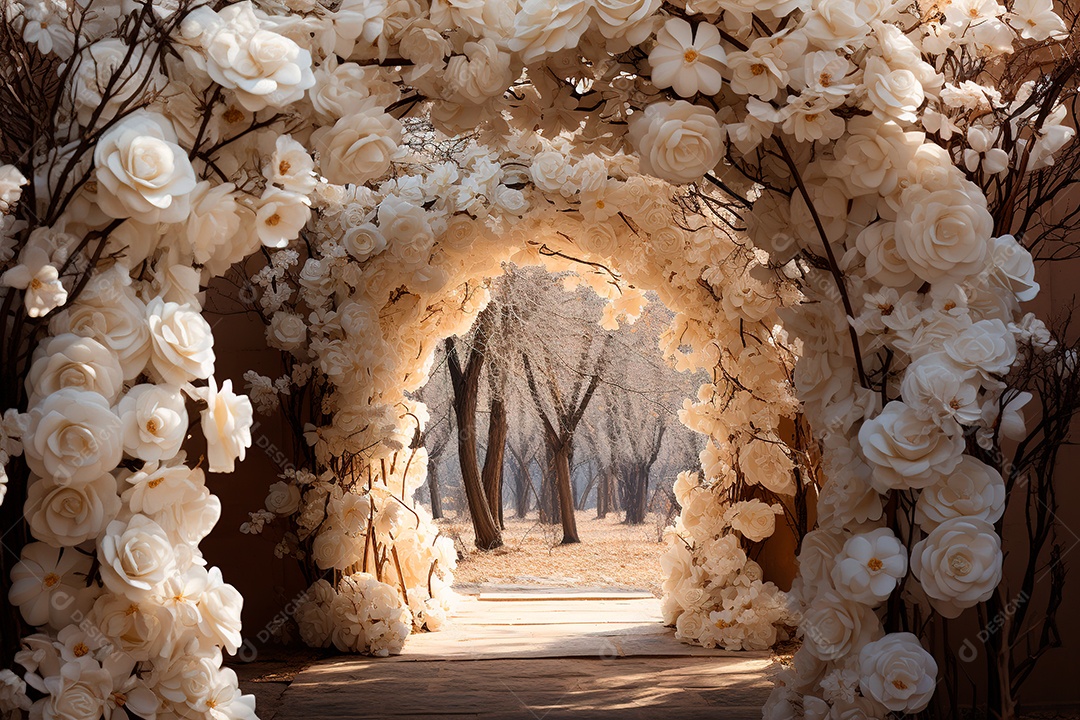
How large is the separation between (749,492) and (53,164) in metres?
3.70

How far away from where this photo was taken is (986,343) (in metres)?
2.12

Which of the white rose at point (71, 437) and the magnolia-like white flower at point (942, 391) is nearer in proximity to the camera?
the white rose at point (71, 437)

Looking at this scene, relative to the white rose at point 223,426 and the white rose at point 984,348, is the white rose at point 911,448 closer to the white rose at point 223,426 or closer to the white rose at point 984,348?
the white rose at point 984,348

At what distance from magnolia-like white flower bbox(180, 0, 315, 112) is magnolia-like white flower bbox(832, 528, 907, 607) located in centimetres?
158

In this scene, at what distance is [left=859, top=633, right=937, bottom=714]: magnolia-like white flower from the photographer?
7.01ft

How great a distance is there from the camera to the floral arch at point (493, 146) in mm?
1967

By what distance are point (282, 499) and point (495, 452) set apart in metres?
6.63

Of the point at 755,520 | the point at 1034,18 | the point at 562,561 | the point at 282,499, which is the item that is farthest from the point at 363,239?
the point at 562,561

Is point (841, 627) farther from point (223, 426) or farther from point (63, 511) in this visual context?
point (63, 511)

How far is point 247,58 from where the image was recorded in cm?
201

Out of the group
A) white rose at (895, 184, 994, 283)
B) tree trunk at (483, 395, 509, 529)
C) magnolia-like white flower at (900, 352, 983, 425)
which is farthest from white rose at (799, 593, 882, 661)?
tree trunk at (483, 395, 509, 529)

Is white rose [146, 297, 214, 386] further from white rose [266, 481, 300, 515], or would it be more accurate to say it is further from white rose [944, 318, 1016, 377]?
white rose [266, 481, 300, 515]

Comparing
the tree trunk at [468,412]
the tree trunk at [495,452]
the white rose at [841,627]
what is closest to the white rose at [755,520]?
the white rose at [841,627]

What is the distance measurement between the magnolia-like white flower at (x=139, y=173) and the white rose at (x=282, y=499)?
2794mm
